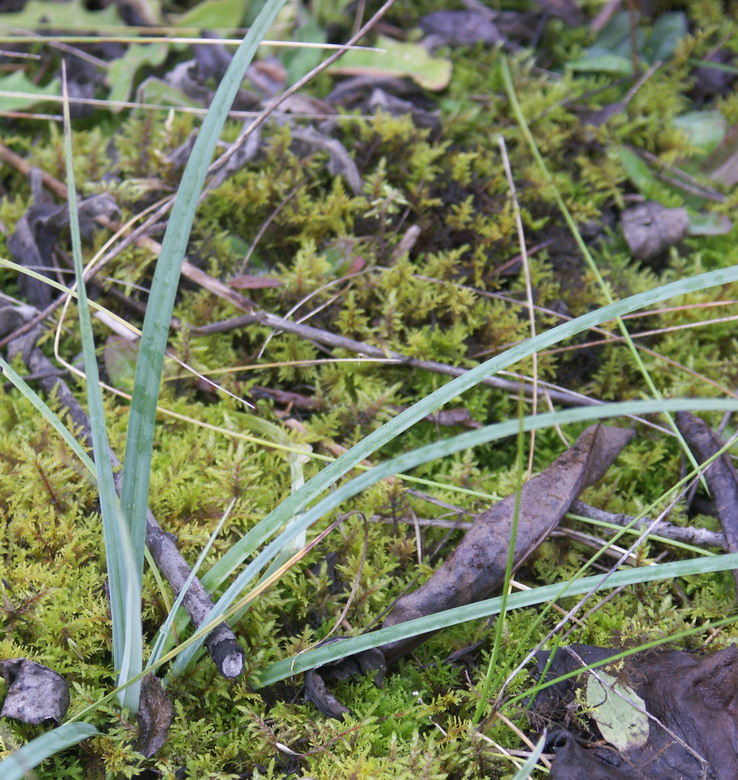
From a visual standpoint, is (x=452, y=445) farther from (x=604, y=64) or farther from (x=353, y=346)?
(x=604, y=64)

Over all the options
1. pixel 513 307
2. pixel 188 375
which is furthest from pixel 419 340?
pixel 188 375

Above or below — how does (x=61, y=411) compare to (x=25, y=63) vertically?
below

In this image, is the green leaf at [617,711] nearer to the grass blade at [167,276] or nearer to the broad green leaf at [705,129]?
the grass blade at [167,276]

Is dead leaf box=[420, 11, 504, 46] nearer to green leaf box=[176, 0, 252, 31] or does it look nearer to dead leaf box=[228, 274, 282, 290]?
green leaf box=[176, 0, 252, 31]

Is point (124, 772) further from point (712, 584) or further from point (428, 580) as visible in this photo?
point (712, 584)

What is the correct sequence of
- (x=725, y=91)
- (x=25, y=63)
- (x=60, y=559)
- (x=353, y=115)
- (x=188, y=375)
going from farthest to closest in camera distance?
(x=725, y=91), (x=25, y=63), (x=353, y=115), (x=188, y=375), (x=60, y=559)

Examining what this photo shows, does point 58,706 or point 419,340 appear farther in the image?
point 419,340

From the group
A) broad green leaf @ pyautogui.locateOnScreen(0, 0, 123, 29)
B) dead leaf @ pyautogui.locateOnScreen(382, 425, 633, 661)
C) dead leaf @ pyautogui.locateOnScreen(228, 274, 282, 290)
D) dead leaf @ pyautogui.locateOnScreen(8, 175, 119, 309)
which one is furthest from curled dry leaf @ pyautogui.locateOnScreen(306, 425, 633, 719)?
broad green leaf @ pyautogui.locateOnScreen(0, 0, 123, 29)
